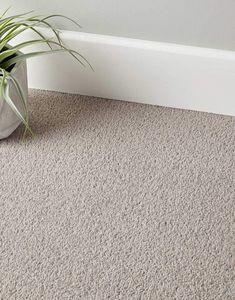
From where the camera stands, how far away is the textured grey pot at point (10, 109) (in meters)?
1.44

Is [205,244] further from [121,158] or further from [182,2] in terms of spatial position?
[182,2]

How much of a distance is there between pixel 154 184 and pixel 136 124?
24 centimetres

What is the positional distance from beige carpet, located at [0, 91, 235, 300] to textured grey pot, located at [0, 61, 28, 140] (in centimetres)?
4

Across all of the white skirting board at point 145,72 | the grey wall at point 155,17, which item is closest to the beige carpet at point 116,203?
the white skirting board at point 145,72

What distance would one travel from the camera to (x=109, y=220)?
1.30 metres

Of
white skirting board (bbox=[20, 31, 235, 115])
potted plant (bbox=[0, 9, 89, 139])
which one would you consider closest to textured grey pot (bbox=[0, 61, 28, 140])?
potted plant (bbox=[0, 9, 89, 139])

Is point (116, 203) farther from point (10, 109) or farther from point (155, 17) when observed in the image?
point (155, 17)

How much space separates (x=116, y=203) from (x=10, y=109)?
1.31 feet

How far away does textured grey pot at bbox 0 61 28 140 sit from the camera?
4.73ft

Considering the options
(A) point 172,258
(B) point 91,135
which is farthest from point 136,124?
(A) point 172,258

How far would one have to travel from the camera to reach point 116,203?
1.34 m

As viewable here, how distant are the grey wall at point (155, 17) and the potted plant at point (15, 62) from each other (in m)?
0.04

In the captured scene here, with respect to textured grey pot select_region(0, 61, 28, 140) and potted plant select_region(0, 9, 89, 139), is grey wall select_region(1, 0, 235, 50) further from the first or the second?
textured grey pot select_region(0, 61, 28, 140)

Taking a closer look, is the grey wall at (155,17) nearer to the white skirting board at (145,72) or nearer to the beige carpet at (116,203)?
the white skirting board at (145,72)
